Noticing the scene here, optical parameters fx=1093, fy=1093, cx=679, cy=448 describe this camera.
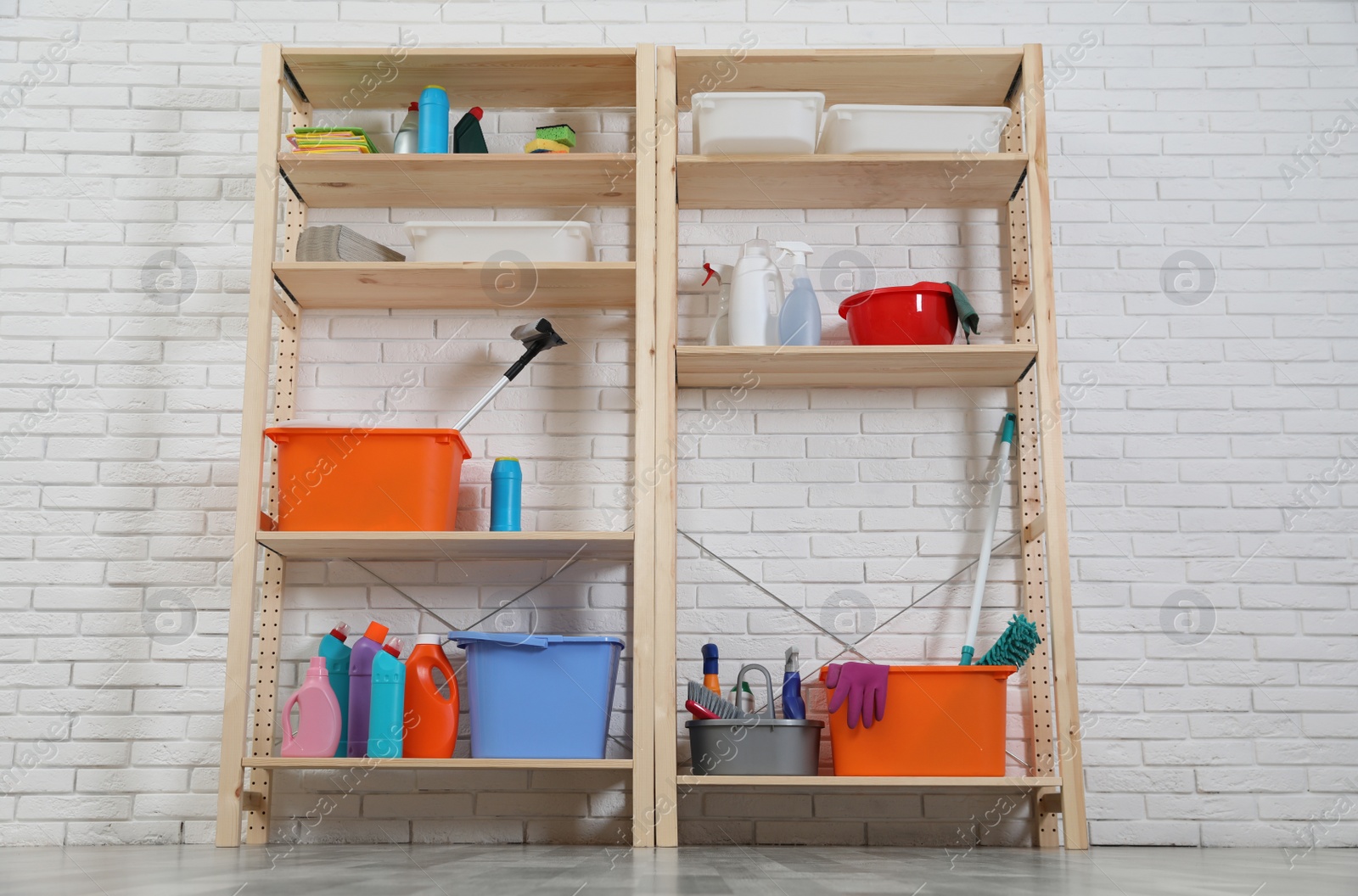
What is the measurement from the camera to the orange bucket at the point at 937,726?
2305 mm

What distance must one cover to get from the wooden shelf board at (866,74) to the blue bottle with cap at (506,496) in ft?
3.50

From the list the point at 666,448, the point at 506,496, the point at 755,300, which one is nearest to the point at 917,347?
the point at 755,300

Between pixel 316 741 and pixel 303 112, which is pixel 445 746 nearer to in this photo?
pixel 316 741

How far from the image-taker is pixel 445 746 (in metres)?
2.37

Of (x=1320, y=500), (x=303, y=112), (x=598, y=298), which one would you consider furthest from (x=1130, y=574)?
(x=303, y=112)

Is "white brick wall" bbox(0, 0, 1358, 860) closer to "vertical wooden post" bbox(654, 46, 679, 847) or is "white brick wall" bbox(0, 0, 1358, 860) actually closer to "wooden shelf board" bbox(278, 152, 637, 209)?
"wooden shelf board" bbox(278, 152, 637, 209)

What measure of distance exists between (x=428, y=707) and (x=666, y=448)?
77 cm

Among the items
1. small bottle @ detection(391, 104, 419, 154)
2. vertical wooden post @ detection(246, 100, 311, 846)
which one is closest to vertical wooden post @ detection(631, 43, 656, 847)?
small bottle @ detection(391, 104, 419, 154)

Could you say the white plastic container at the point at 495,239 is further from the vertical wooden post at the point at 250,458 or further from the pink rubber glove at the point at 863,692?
the pink rubber glove at the point at 863,692

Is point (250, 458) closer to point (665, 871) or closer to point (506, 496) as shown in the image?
point (506, 496)

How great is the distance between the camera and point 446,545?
2439 mm

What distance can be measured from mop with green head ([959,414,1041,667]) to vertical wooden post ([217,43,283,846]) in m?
1.59

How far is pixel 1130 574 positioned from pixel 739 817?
44.4 inches

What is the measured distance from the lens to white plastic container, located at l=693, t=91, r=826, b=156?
254cm
